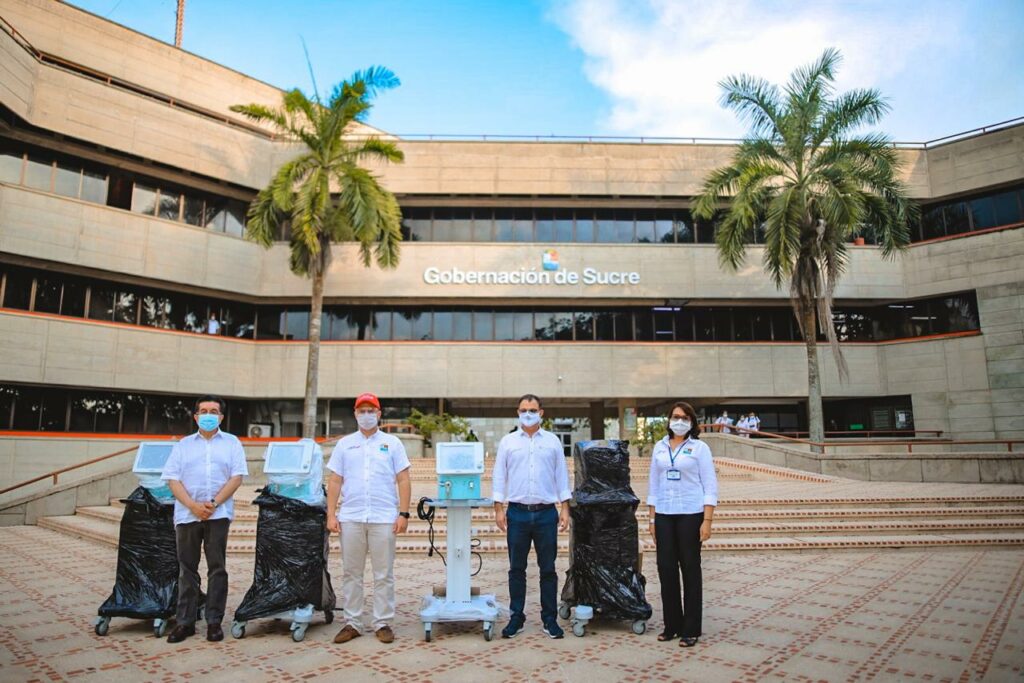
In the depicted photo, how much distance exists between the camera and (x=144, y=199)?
23.3 metres

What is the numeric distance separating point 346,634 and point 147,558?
2.06 meters

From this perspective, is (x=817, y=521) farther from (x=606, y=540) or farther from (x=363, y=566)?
(x=363, y=566)

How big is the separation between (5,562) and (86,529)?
2.87 m

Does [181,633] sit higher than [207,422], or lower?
lower

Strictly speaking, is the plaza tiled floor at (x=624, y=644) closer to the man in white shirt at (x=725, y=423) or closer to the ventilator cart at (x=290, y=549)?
the ventilator cart at (x=290, y=549)

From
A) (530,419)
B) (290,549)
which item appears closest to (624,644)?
(530,419)

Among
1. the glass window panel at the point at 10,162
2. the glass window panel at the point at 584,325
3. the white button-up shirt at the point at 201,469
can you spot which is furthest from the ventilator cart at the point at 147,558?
the glass window panel at the point at 584,325

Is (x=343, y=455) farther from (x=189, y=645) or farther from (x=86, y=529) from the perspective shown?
(x=86, y=529)

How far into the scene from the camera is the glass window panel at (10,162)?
66.6 ft

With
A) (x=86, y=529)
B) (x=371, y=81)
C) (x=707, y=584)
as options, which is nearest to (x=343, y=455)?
(x=707, y=584)

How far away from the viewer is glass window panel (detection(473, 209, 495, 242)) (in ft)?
89.0

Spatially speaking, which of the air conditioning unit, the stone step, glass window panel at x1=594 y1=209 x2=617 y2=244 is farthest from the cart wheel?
glass window panel at x1=594 y1=209 x2=617 y2=244

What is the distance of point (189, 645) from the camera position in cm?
547

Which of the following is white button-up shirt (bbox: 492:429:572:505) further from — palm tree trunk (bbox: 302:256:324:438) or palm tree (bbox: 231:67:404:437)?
palm tree trunk (bbox: 302:256:324:438)
